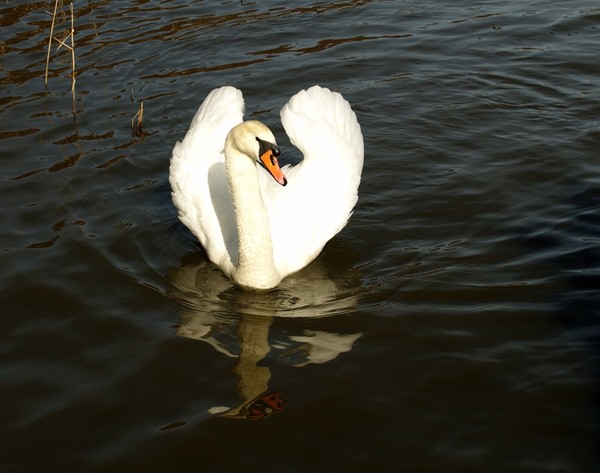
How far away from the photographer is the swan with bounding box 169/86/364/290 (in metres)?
6.82

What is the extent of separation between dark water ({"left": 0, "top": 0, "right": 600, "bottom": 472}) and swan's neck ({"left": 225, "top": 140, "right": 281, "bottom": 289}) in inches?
7.7

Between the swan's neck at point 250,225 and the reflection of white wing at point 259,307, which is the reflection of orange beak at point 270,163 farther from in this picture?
the reflection of white wing at point 259,307

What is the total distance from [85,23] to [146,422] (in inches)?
346

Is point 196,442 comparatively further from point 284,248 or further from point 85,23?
point 85,23

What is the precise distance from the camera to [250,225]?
6.78m

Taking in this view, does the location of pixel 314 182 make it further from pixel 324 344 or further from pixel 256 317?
pixel 324 344

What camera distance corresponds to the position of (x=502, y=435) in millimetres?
5312

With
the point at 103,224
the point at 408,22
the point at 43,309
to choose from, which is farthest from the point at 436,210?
the point at 408,22

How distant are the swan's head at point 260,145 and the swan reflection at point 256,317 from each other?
1.11m

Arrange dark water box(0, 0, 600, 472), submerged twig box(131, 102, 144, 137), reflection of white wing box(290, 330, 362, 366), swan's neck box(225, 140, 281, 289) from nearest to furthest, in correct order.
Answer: dark water box(0, 0, 600, 472), reflection of white wing box(290, 330, 362, 366), swan's neck box(225, 140, 281, 289), submerged twig box(131, 102, 144, 137)

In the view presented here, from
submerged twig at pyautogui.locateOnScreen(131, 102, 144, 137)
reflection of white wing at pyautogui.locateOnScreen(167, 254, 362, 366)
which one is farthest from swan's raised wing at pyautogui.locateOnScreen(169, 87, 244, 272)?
submerged twig at pyautogui.locateOnScreen(131, 102, 144, 137)

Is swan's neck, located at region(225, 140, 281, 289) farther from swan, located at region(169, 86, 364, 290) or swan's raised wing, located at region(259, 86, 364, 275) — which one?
swan's raised wing, located at region(259, 86, 364, 275)

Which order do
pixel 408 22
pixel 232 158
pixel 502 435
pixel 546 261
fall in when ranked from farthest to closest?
pixel 408 22
pixel 546 261
pixel 232 158
pixel 502 435

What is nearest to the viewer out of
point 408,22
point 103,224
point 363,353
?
point 363,353
